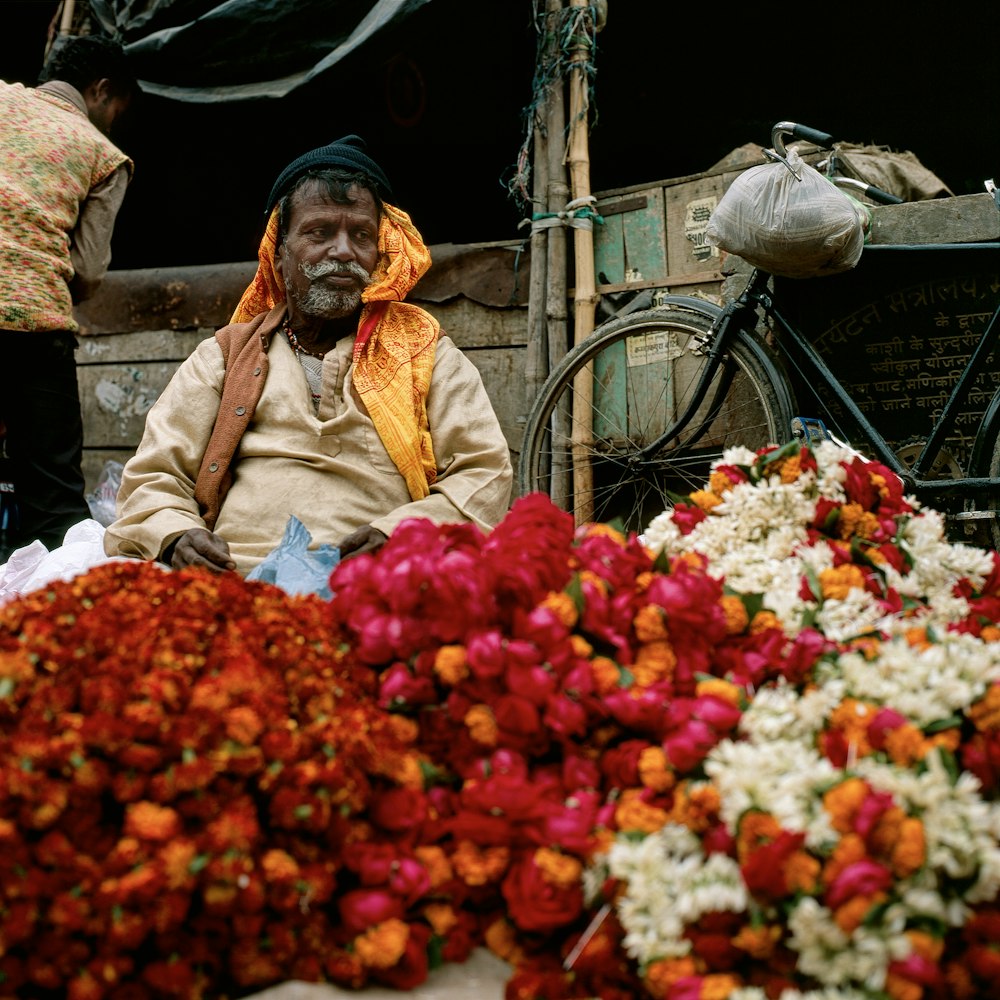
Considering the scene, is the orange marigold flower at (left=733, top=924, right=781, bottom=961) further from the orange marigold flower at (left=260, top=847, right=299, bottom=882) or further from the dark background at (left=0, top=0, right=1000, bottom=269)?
the dark background at (left=0, top=0, right=1000, bottom=269)

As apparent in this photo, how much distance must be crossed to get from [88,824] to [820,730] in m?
0.77

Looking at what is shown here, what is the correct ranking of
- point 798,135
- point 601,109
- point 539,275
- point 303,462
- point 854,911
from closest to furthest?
1. point 854,911
2. point 303,462
3. point 798,135
4. point 539,275
5. point 601,109

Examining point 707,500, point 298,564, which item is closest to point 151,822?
point 707,500

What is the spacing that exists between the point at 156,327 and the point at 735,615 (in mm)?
4188

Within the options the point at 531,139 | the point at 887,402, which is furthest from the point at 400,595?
the point at 531,139

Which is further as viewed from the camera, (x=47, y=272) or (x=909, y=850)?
(x=47, y=272)

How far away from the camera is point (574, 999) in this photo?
105cm

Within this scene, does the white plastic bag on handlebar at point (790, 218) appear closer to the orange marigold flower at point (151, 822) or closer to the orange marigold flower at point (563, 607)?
the orange marigold flower at point (563, 607)

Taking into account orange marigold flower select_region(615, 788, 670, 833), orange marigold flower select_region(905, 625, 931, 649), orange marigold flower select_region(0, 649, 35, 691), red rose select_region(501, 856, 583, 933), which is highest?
orange marigold flower select_region(0, 649, 35, 691)

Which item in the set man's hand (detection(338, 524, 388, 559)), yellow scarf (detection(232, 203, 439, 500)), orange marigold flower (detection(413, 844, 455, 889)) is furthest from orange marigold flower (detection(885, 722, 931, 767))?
yellow scarf (detection(232, 203, 439, 500))

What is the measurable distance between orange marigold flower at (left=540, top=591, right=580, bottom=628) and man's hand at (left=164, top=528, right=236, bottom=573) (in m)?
1.06

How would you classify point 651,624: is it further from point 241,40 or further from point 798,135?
point 241,40

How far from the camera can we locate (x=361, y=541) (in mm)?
2139

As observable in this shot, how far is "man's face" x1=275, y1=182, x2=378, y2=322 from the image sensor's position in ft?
8.30
